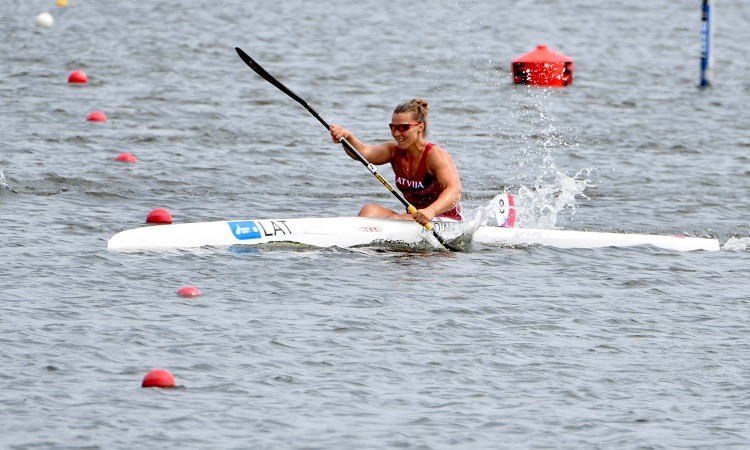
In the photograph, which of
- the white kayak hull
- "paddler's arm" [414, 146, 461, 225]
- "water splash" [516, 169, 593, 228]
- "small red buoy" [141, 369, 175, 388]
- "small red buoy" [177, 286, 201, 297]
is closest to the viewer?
"small red buoy" [141, 369, 175, 388]

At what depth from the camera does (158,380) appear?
7762mm

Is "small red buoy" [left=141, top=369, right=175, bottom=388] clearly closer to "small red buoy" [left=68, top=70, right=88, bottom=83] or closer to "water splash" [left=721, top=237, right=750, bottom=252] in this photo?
"water splash" [left=721, top=237, right=750, bottom=252]

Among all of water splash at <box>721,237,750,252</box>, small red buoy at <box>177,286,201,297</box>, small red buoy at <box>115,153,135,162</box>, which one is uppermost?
small red buoy at <box>177,286,201,297</box>

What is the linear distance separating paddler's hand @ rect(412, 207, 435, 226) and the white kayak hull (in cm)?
37

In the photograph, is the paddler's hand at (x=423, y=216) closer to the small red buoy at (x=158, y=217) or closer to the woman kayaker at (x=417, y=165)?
the woman kayaker at (x=417, y=165)

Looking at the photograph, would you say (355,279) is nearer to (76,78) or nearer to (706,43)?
(76,78)

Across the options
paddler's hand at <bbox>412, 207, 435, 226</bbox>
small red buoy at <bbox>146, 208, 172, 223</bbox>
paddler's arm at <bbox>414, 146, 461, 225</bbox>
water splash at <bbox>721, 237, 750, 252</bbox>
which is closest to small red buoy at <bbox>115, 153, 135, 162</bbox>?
small red buoy at <bbox>146, 208, 172, 223</bbox>

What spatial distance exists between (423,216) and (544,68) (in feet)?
42.9

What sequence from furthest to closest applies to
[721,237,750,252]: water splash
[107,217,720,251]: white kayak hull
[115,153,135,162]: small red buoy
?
[115,153,135,162]: small red buoy < [721,237,750,252]: water splash < [107,217,720,251]: white kayak hull

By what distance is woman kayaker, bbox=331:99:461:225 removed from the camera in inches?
454

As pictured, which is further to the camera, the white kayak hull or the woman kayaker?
the woman kayaker

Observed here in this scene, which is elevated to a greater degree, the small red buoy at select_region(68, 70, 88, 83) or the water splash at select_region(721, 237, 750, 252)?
the small red buoy at select_region(68, 70, 88, 83)

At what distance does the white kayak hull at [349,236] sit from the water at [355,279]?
0.53 feet

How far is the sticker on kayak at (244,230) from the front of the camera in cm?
1148
